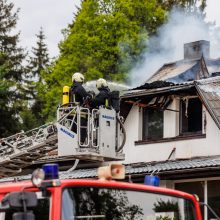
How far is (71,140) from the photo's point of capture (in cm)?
1486

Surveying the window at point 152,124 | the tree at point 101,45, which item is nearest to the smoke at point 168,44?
the tree at point 101,45

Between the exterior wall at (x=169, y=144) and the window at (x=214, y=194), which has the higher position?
the exterior wall at (x=169, y=144)

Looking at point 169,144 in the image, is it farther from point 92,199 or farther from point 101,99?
point 92,199

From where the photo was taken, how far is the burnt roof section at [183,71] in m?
24.5

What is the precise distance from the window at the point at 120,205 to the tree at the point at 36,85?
34.9 meters

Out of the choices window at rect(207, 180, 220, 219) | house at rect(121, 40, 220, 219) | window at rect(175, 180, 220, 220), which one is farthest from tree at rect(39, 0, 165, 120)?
window at rect(207, 180, 220, 219)

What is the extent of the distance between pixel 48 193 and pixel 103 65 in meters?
30.9

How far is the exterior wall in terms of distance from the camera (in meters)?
19.6

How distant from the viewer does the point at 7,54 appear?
47.6 meters

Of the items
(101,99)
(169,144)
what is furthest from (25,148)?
(169,144)

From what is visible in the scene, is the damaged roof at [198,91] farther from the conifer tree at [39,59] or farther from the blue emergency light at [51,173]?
the conifer tree at [39,59]

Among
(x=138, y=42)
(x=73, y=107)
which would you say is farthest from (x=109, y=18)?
(x=73, y=107)

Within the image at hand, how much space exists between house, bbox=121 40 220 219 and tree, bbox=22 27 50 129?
72.2ft

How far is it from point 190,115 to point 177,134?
1.89 ft
